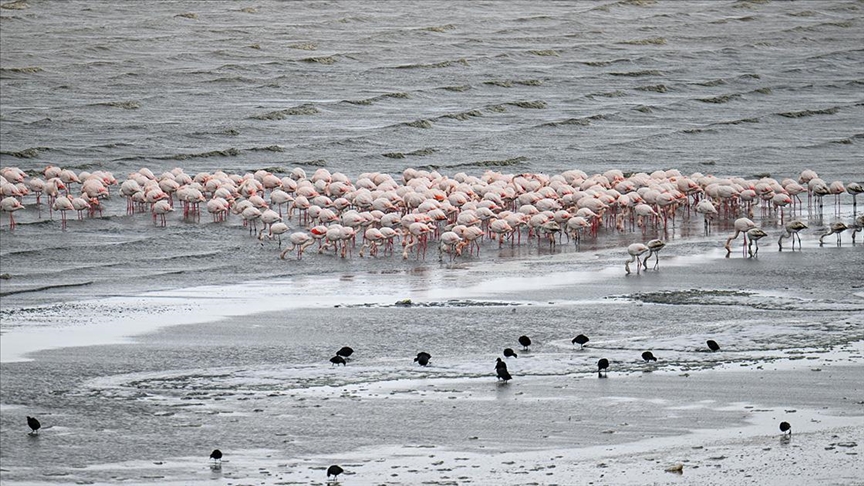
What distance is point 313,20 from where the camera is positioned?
45.1 metres

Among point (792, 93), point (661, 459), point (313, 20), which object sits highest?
point (313, 20)

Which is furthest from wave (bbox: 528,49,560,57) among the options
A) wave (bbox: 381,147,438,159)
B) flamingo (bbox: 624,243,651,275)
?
flamingo (bbox: 624,243,651,275)

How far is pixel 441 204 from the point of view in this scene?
725 inches

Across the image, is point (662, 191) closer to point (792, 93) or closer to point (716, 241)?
point (716, 241)

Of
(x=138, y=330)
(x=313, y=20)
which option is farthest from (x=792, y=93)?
(x=138, y=330)

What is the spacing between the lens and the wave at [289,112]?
105ft

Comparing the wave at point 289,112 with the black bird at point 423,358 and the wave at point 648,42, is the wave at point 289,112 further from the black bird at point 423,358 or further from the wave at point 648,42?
the black bird at point 423,358

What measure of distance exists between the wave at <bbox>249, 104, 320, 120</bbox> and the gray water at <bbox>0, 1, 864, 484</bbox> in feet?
0.37

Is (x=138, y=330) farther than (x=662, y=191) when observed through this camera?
No

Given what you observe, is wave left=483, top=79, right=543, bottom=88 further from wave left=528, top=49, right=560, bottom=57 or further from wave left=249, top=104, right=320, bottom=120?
wave left=249, top=104, right=320, bottom=120

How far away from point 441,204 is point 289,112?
14.7 m

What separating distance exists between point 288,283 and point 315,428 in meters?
6.20

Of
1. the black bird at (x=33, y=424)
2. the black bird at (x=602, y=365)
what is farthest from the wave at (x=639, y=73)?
the black bird at (x=33, y=424)

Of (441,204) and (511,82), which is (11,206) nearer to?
(441,204)
